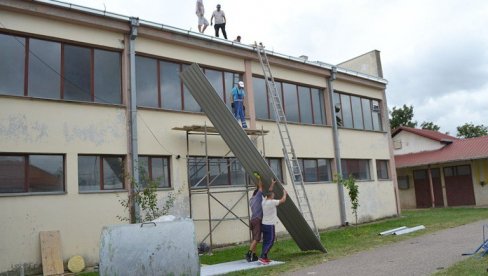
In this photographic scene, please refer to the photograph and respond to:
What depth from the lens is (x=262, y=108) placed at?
17.5 meters

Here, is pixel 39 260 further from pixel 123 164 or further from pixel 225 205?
pixel 225 205

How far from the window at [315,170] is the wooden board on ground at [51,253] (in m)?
9.83

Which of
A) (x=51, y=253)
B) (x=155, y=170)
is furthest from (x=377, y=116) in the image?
(x=51, y=253)

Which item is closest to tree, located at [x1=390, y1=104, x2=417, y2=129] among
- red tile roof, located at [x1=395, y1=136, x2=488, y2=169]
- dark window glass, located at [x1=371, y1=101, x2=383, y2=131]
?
red tile roof, located at [x1=395, y1=136, x2=488, y2=169]

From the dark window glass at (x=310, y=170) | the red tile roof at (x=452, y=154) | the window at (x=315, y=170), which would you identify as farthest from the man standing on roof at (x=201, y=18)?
the red tile roof at (x=452, y=154)

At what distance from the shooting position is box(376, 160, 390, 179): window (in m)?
22.6

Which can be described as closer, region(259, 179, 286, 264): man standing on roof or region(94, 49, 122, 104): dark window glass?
region(259, 179, 286, 264): man standing on roof

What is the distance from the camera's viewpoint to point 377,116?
929 inches

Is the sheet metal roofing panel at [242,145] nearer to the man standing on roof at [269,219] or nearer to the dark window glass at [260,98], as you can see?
the man standing on roof at [269,219]

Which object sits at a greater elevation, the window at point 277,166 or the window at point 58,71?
the window at point 58,71

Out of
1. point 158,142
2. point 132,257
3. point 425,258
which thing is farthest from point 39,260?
point 425,258

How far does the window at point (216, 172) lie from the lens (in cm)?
1485

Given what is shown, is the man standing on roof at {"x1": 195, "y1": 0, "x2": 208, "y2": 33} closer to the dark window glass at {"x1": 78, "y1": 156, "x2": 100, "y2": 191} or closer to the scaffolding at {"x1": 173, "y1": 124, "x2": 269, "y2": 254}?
the scaffolding at {"x1": 173, "y1": 124, "x2": 269, "y2": 254}

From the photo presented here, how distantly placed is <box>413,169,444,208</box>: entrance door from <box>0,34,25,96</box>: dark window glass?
26513mm
